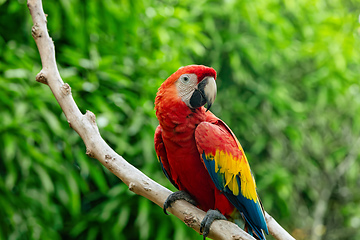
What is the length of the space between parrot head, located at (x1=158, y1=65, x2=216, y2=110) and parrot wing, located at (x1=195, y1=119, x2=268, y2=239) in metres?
0.07

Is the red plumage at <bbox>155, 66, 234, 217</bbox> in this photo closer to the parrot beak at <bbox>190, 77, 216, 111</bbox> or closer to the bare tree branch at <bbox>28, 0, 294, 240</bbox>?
the parrot beak at <bbox>190, 77, 216, 111</bbox>

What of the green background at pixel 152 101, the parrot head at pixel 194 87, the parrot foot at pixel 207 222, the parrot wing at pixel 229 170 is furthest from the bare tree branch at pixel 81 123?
the green background at pixel 152 101

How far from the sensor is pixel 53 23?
1576mm

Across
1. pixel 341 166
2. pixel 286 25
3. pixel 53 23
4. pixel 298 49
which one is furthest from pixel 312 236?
pixel 53 23

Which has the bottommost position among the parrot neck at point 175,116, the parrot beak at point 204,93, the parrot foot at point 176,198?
the parrot foot at point 176,198

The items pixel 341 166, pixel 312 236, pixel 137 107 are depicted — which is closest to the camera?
pixel 137 107

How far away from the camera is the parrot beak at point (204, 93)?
3.29 ft

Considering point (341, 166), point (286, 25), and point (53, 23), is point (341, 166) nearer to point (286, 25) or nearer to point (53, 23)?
point (286, 25)

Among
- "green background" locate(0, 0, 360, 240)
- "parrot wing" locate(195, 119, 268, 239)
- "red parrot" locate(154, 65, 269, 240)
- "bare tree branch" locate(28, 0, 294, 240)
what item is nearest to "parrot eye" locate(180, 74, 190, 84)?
"red parrot" locate(154, 65, 269, 240)

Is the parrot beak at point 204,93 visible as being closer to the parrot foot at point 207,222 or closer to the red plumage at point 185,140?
the red plumage at point 185,140

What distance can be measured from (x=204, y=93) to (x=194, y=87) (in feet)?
0.10

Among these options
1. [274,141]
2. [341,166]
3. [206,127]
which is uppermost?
[206,127]

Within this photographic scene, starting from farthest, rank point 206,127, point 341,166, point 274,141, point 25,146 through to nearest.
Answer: point 341,166 → point 274,141 → point 25,146 → point 206,127

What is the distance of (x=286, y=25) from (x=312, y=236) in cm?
144
